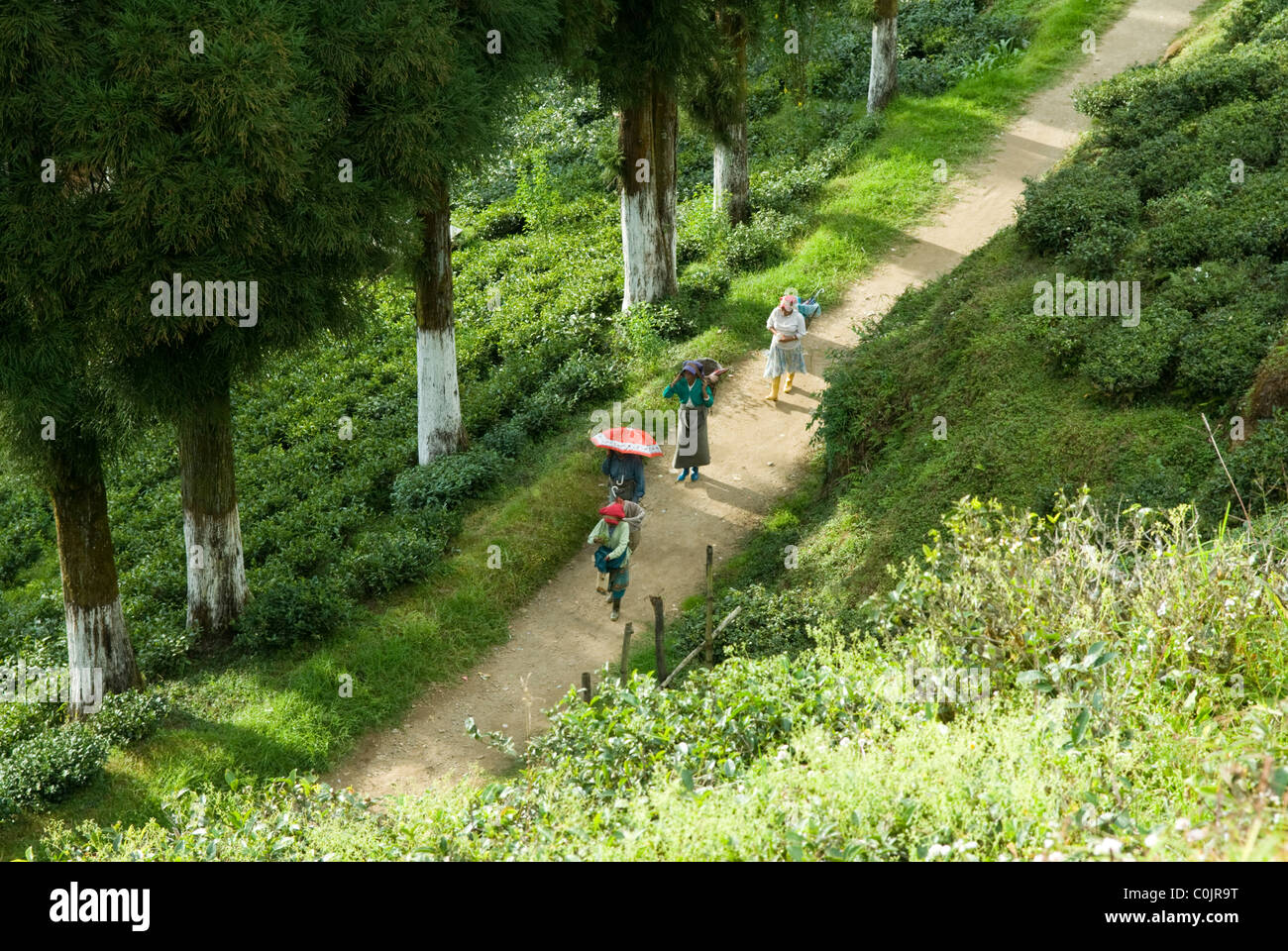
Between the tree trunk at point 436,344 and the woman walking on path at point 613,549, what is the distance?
4.27 metres

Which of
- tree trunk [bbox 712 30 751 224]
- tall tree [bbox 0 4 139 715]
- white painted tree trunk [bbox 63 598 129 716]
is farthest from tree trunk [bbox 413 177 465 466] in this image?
tree trunk [bbox 712 30 751 224]

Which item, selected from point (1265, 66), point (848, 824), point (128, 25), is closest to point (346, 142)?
point (128, 25)

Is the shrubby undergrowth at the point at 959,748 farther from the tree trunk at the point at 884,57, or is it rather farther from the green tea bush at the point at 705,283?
the tree trunk at the point at 884,57

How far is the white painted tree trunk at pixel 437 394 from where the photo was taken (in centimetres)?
1548

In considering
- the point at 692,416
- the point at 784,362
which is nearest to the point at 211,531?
the point at 692,416

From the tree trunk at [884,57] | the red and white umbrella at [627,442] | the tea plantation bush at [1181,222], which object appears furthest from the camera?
the tree trunk at [884,57]

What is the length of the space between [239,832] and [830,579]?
21.5ft

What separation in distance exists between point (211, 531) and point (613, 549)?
14.6 feet

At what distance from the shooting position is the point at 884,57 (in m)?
24.4

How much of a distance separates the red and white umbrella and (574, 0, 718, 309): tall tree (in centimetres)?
514

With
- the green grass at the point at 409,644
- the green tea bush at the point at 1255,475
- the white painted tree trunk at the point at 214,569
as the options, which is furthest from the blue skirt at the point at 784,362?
the white painted tree trunk at the point at 214,569

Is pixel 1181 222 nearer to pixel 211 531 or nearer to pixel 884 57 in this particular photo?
pixel 211 531

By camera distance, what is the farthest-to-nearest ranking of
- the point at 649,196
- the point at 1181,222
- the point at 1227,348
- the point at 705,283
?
the point at 705,283 < the point at 649,196 < the point at 1181,222 < the point at 1227,348

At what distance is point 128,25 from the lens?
913 centimetres
